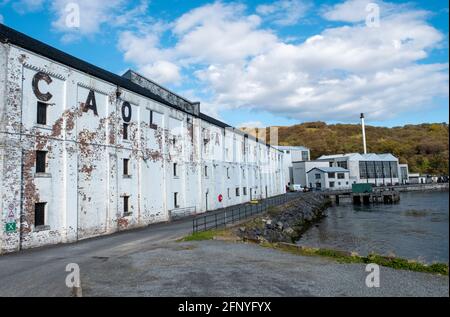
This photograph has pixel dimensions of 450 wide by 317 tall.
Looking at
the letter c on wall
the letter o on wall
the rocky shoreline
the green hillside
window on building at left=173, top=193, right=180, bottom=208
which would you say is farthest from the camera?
the green hillside

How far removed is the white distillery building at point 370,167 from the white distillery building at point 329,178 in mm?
3654

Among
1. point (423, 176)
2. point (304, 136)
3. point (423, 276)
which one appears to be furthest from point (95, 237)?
point (304, 136)

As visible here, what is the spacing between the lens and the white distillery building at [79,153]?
16438 mm

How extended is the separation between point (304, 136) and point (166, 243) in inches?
5945

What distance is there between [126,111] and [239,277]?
709 inches

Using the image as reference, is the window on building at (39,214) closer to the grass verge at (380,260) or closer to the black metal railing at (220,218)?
the black metal railing at (220,218)

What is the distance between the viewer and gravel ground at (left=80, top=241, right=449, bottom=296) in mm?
8750

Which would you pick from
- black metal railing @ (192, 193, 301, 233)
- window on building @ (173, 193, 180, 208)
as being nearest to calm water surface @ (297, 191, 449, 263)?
black metal railing @ (192, 193, 301, 233)

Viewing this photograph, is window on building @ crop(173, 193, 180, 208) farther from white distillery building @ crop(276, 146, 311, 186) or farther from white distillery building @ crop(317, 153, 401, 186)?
white distillery building @ crop(317, 153, 401, 186)

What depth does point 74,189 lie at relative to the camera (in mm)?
19344

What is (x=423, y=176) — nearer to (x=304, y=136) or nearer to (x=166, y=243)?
(x=304, y=136)

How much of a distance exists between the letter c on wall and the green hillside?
111 metres

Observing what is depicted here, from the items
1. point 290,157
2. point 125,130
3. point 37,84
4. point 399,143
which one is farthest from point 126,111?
point 399,143
